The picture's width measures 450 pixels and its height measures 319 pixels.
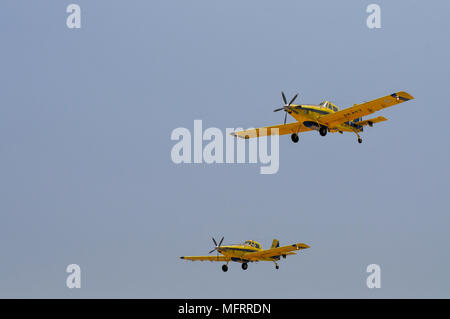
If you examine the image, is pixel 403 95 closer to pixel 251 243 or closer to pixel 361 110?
pixel 361 110

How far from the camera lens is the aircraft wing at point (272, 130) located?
5788cm

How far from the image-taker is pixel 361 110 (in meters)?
53.9

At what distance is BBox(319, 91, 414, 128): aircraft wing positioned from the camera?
50.6 meters

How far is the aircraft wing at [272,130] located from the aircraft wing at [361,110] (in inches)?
116

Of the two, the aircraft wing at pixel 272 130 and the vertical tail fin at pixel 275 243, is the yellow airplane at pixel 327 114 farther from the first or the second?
the vertical tail fin at pixel 275 243

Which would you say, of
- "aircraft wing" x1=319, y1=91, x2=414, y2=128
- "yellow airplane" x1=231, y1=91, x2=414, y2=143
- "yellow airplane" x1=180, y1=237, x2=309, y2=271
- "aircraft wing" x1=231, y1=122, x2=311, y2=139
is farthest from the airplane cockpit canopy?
"aircraft wing" x1=319, y1=91, x2=414, y2=128

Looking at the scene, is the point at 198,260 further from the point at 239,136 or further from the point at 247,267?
the point at 239,136

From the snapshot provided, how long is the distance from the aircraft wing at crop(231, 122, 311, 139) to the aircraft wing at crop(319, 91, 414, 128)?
295 cm

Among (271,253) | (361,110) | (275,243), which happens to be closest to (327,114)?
(361,110)

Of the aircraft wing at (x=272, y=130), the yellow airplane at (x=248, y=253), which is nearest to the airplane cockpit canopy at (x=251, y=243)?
the yellow airplane at (x=248, y=253)
